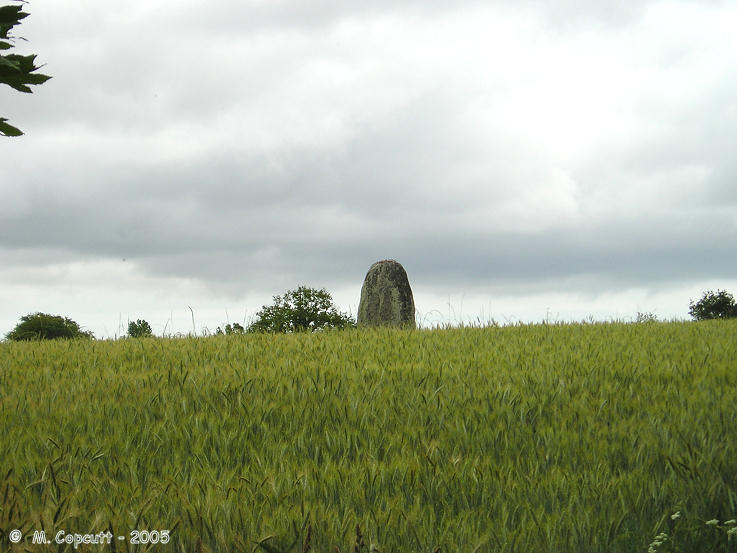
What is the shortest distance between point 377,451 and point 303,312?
57.2 ft

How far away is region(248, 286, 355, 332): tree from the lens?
22.2 meters

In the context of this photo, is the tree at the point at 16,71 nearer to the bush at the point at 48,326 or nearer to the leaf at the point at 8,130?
the leaf at the point at 8,130

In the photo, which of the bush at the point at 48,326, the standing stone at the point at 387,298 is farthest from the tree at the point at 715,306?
the bush at the point at 48,326

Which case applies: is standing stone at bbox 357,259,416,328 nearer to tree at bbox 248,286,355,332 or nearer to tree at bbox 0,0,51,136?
tree at bbox 248,286,355,332

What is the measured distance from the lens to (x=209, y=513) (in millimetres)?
3842

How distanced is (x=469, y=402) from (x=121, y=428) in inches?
124

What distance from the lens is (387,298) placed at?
16.9 meters

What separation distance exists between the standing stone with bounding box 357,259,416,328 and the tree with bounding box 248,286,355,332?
204 inches

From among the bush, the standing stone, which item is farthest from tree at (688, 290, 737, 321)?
the bush

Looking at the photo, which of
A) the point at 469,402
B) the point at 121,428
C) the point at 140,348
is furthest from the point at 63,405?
the point at 469,402

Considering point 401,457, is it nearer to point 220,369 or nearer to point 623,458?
point 623,458

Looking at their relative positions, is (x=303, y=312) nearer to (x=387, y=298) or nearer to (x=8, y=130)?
(x=387, y=298)

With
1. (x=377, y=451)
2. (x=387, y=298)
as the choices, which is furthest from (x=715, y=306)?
(x=377, y=451)

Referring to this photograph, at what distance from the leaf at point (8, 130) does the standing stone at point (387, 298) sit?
12.4 metres
